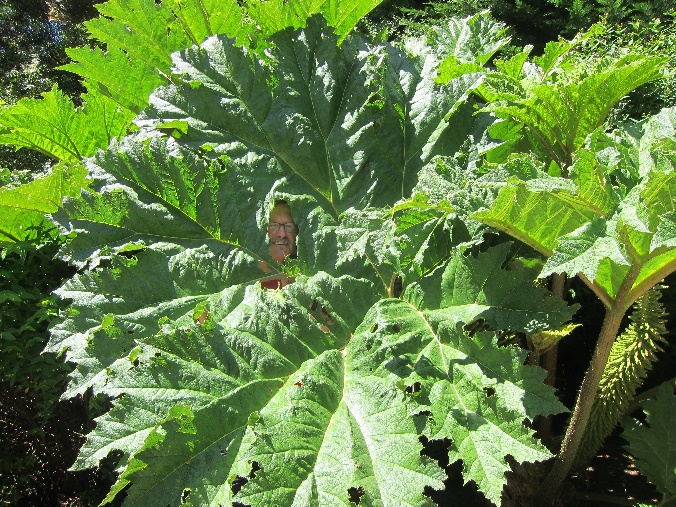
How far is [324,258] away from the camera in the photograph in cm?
229

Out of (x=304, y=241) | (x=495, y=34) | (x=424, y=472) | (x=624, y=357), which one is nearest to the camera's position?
(x=424, y=472)

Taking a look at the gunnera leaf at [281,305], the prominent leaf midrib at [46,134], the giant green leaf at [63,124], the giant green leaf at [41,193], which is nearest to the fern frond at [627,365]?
the gunnera leaf at [281,305]

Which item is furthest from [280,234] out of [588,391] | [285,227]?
[588,391]

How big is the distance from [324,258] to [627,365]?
1102 millimetres

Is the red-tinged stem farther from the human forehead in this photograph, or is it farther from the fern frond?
the human forehead

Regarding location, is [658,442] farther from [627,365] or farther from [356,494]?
[356,494]

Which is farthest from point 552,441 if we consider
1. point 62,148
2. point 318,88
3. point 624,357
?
point 62,148

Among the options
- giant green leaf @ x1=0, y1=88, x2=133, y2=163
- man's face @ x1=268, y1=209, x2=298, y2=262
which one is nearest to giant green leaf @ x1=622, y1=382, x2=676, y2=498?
man's face @ x1=268, y1=209, x2=298, y2=262

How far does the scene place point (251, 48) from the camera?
2387 millimetres

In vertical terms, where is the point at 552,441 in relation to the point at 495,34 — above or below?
below

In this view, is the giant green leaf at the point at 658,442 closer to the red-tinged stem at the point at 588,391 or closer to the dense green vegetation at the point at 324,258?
the dense green vegetation at the point at 324,258

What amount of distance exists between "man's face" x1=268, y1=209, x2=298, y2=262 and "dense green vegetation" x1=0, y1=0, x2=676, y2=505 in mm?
73

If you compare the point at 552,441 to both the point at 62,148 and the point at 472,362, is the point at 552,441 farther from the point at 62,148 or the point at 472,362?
the point at 62,148

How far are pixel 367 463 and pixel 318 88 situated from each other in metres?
1.40
